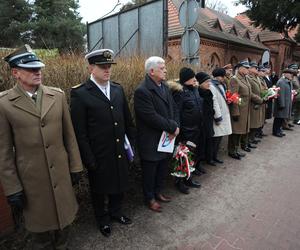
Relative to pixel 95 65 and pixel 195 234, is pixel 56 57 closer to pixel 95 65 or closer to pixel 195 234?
pixel 95 65

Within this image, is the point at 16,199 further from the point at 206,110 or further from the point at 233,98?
the point at 233,98

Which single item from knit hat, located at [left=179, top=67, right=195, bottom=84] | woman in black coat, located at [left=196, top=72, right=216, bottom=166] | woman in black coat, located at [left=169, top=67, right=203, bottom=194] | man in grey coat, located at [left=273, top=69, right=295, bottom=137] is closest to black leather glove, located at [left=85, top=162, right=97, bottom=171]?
woman in black coat, located at [left=169, top=67, right=203, bottom=194]

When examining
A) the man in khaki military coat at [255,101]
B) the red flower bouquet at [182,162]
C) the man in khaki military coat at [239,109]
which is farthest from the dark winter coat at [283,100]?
the red flower bouquet at [182,162]

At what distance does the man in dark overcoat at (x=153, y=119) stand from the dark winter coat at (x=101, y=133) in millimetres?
379

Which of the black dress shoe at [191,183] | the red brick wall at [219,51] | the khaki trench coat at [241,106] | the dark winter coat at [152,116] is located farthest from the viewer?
the red brick wall at [219,51]

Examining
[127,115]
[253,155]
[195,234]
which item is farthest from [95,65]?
[253,155]

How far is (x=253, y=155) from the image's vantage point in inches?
239

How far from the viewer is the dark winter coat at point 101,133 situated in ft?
9.01

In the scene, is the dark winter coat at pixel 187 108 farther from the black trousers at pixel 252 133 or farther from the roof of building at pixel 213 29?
the roof of building at pixel 213 29

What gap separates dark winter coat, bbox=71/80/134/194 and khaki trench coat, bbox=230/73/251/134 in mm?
3347

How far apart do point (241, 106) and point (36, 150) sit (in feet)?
15.2

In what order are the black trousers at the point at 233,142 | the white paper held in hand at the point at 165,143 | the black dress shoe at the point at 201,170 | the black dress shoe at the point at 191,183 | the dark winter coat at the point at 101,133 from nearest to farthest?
the dark winter coat at the point at 101,133 → the white paper held in hand at the point at 165,143 → the black dress shoe at the point at 191,183 → the black dress shoe at the point at 201,170 → the black trousers at the point at 233,142

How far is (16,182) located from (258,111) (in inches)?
227

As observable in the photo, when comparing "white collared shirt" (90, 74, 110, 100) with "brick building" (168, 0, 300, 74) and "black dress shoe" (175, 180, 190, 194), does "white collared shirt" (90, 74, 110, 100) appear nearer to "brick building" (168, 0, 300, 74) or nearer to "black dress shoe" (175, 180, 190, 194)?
"black dress shoe" (175, 180, 190, 194)
